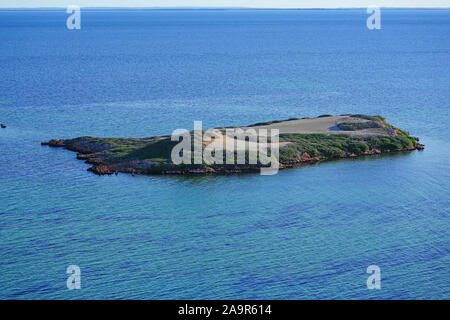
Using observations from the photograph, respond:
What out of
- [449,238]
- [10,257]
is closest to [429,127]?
[449,238]

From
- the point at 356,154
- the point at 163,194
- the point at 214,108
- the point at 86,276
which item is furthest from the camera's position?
the point at 214,108

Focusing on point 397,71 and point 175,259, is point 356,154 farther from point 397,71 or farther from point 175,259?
point 397,71

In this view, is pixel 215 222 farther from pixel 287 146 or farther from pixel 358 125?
pixel 358 125

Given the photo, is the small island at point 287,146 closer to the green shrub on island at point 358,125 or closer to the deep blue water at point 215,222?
the green shrub on island at point 358,125

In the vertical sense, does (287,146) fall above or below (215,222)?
above

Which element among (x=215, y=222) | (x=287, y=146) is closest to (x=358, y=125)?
(x=287, y=146)

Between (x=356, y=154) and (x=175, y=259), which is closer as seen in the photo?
(x=175, y=259)

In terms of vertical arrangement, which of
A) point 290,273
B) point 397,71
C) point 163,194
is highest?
point 397,71
